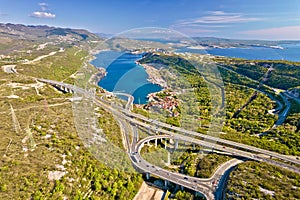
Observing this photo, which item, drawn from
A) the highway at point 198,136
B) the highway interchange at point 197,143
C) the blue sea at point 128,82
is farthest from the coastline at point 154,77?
the highway interchange at point 197,143

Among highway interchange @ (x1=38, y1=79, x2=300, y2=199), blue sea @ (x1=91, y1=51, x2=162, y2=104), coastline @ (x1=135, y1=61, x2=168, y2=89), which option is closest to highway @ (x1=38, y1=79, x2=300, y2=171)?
highway interchange @ (x1=38, y1=79, x2=300, y2=199)

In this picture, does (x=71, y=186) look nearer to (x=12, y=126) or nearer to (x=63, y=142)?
(x=63, y=142)

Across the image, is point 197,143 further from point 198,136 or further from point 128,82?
point 128,82

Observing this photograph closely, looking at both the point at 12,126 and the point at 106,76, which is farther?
the point at 106,76

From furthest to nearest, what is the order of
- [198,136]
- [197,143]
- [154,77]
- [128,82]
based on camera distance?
1. [154,77]
2. [128,82]
3. [198,136]
4. [197,143]

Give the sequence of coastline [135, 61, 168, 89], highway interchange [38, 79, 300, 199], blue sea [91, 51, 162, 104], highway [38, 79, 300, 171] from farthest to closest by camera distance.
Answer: coastline [135, 61, 168, 89]
blue sea [91, 51, 162, 104]
highway [38, 79, 300, 171]
highway interchange [38, 79, 300, 199]

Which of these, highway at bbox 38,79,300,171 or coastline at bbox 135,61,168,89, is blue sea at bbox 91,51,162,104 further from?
highway at bbox 38,79,300,171

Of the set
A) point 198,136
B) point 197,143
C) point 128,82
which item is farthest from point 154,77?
point 197,143

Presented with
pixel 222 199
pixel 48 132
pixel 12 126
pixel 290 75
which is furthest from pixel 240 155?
pixel 290 75
